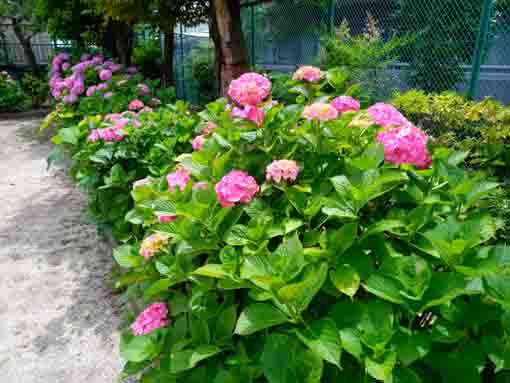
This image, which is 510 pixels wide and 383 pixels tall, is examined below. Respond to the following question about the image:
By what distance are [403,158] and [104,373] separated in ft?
6.80

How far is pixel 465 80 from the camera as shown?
504 centimetres

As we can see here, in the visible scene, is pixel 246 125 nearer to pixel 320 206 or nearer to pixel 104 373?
pixel 320 206

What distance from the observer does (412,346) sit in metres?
1.09

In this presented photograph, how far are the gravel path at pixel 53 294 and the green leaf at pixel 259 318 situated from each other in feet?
5.41

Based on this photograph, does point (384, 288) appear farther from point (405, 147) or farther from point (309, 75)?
point (309, 75)

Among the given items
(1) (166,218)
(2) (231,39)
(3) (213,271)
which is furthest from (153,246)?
(2) (231,39)

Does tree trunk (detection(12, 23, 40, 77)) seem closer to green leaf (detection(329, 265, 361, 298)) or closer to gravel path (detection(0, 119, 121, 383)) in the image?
gravel path (detection(0, 119, 121, 383))

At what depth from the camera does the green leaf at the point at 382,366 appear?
1011mm

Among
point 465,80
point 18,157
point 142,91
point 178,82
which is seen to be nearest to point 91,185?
point 142,91

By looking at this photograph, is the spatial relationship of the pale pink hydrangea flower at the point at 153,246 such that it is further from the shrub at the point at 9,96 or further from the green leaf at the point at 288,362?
the shrub at the point at 9,96

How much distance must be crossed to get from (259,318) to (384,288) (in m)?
0.34

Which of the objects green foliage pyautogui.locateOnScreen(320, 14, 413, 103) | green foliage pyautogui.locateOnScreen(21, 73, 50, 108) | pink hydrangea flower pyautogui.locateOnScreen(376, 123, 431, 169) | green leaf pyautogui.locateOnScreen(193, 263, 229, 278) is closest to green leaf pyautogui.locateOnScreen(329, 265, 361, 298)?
green leaf pyautogui.locateOnScreen(193, 263, 229, 278)

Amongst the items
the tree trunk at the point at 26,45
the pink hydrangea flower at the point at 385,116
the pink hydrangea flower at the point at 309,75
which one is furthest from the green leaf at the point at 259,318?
the tree trunk at the point at 26,45

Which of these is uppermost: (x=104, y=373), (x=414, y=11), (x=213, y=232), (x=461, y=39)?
(x=414, y=11)
